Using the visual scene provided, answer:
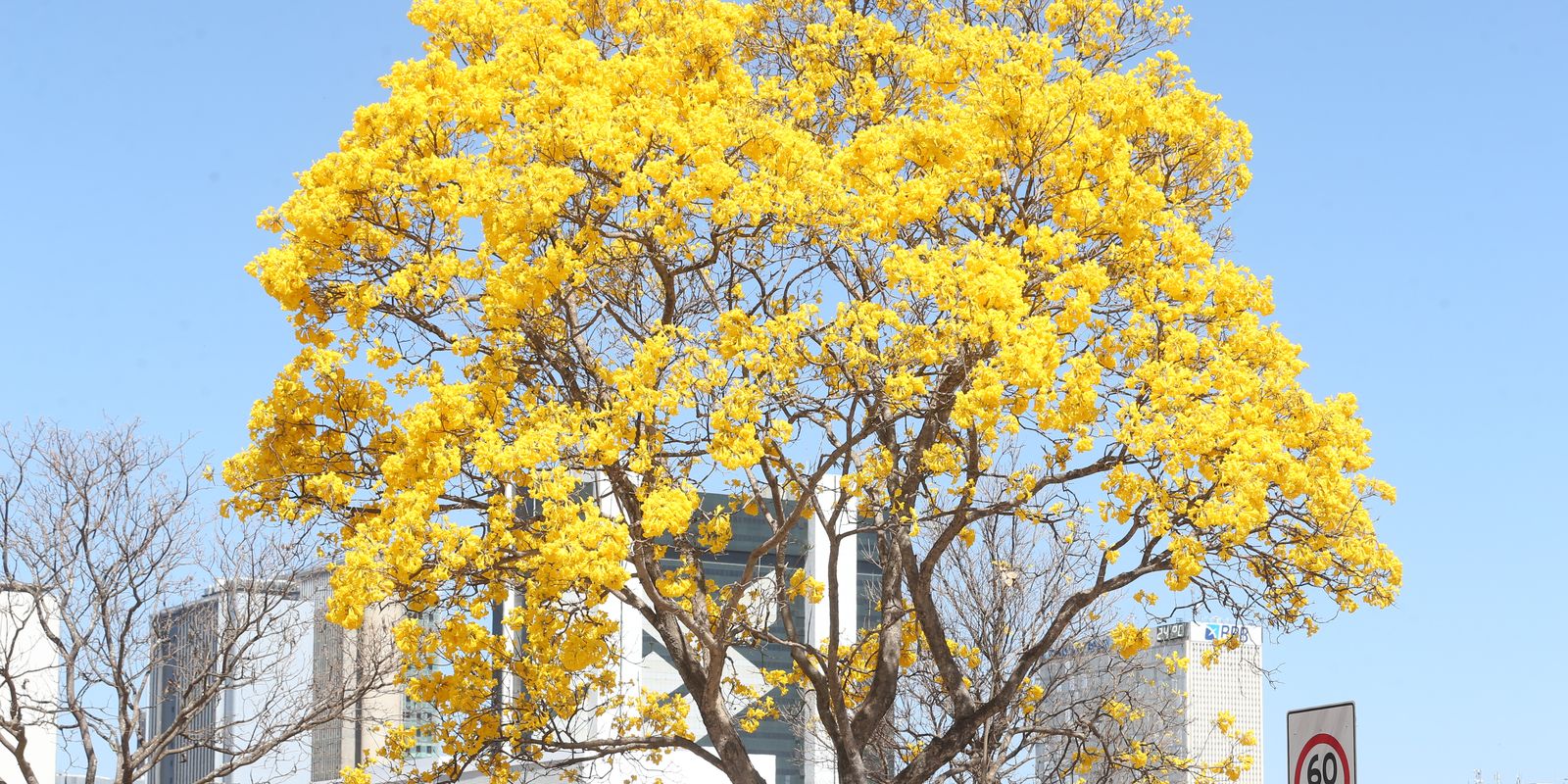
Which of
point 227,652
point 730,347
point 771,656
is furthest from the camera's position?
point 771,656

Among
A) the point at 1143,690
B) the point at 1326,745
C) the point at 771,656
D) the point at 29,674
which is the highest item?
the point at 771,656

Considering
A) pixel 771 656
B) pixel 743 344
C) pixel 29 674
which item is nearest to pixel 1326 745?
pixel 743 344

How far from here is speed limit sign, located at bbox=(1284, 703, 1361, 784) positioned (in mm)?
6148

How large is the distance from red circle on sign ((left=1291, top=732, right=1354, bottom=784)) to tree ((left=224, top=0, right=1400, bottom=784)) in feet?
11.1

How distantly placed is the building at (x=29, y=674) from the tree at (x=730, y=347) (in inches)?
237

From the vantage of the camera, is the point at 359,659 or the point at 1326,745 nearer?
the point at 1326,745

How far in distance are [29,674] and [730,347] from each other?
31041 mm

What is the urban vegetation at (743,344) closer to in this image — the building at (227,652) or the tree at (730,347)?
the tree at (730,347)

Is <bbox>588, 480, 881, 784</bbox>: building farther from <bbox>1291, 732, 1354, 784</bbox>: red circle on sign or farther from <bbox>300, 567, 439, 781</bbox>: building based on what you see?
<bbox>1291, 732, 1354, 784</bbox>: red circle on sign

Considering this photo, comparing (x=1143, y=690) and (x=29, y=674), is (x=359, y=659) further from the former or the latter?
(x=29, y=674)

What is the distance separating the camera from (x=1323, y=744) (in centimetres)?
634

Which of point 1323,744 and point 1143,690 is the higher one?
point 1143,690

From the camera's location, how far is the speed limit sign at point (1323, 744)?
20.2 ft

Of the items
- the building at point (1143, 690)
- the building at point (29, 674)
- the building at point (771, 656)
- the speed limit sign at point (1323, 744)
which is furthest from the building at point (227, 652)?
the speed limit sign at point (1323, 744)
